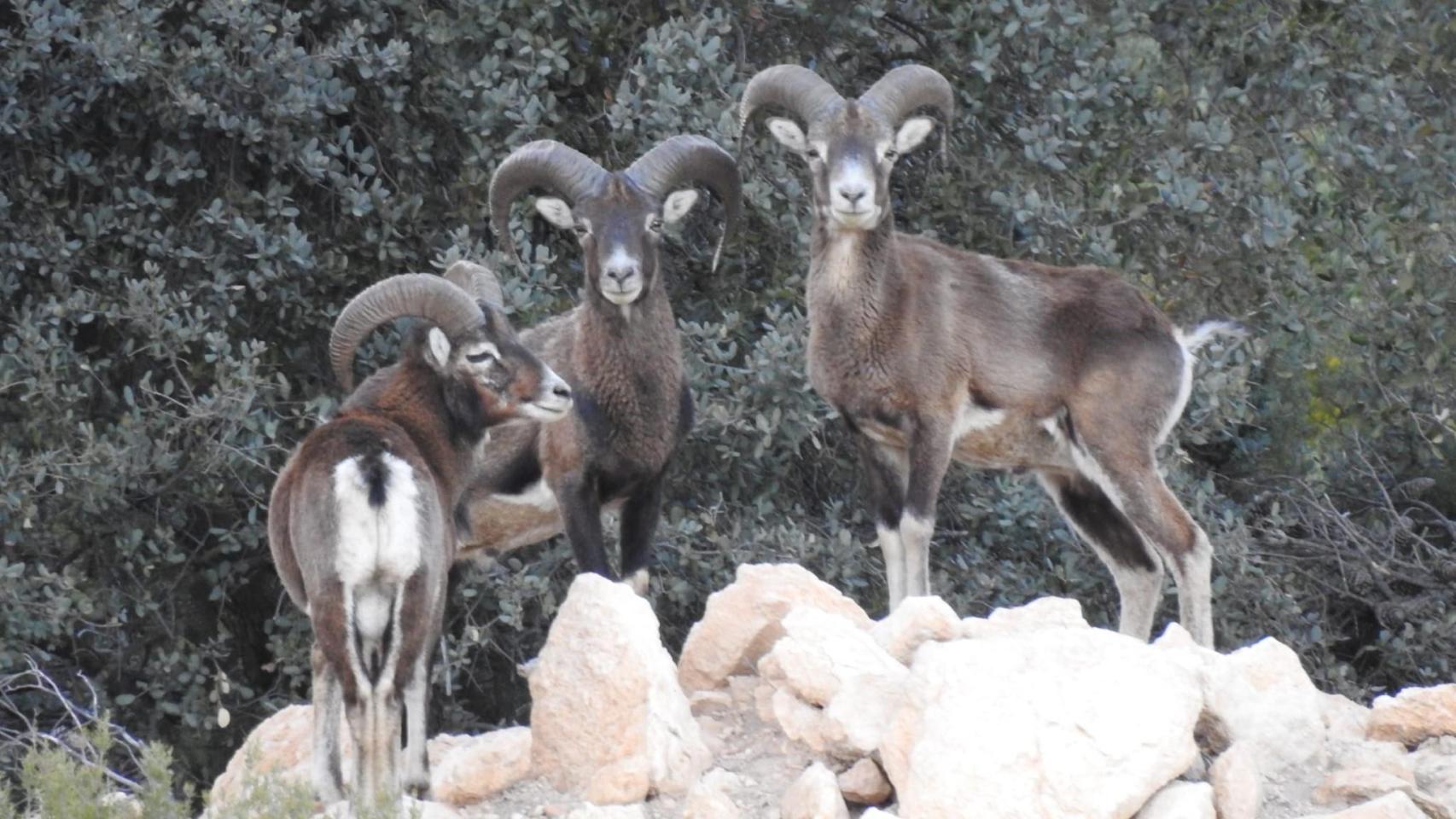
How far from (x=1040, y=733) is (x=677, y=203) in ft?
12.5

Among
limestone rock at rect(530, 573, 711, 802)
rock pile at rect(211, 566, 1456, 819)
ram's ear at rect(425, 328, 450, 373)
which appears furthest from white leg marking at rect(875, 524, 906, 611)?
ram's ear at rect(425, 328, 450, 373)

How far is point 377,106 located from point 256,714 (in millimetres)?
3178

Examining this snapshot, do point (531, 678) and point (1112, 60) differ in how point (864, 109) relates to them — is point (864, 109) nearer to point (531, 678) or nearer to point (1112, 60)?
point (1112, 60)

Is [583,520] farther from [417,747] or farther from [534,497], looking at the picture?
[417,747]

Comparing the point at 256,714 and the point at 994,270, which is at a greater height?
the point at 994,270

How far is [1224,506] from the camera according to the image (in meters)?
11.3

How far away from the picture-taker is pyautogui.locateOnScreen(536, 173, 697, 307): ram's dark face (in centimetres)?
885

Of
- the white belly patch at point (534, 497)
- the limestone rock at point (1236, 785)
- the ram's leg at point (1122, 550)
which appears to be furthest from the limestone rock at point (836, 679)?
the ram's leg at point (1122, 550)

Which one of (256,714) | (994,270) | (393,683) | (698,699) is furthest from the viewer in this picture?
(256,714)

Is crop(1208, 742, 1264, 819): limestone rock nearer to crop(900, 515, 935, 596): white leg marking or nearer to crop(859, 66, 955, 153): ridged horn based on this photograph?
crop(900, 515, 935, 596): white leg marking

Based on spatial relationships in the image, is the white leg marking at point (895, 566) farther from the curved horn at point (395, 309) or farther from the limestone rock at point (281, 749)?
the limestone rock at point (281, 749)

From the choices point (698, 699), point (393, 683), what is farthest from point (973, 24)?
point (393, 683)

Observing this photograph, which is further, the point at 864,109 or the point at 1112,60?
the point at 1112,60

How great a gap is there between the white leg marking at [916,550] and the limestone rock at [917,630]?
4.44ft
